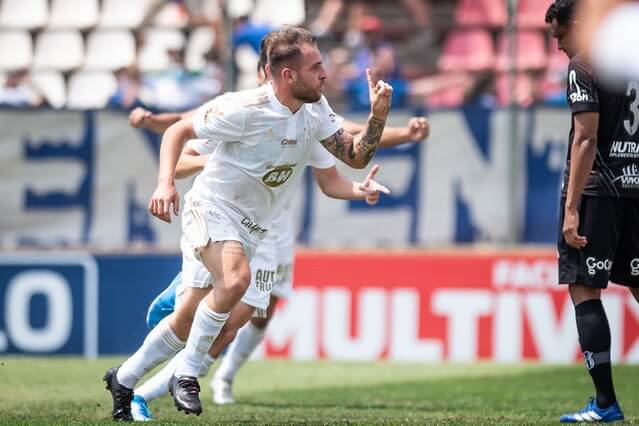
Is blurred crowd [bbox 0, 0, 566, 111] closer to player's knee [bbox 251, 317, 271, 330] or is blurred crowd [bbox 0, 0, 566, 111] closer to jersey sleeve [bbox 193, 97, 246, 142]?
player's knee [bbox 251, 317, 271, 330]

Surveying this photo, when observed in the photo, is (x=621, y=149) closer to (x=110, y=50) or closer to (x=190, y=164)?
(x=190, y=164)

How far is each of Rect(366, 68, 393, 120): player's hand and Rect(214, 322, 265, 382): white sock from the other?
9.84 feet

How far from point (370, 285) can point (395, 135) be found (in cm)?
389

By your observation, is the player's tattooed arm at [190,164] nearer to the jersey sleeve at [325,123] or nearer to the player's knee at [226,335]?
the jersey sleeve at [325,123]

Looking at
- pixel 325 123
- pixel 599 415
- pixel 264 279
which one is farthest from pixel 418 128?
pixel 599 415

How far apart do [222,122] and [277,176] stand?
450mm

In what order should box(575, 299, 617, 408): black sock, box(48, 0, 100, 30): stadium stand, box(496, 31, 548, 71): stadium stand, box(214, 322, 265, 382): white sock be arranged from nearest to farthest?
box(575, 299, 617, 408): black sock < box(214, 322, 265, 382): white sock < box(496, 31, 548, 71): stadium stand < box(48, 0, 100, 30): stadium stand

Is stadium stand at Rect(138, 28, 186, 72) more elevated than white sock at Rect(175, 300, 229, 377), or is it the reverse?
stadium stand at Rect(138, 28, 186, 72)

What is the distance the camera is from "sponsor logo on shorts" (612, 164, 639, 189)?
7.27 meters

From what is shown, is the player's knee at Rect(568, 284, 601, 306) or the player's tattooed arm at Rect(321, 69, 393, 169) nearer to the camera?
the player's tattooed arm at Rect(321, 69, 393, 169)

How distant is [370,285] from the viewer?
12266 millimetres

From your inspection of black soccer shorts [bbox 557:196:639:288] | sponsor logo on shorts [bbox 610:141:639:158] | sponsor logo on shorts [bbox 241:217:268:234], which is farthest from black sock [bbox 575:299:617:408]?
sponsor logo on shorts [bbox 241:217:268:234]

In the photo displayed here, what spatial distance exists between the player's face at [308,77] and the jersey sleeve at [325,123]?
28 cm

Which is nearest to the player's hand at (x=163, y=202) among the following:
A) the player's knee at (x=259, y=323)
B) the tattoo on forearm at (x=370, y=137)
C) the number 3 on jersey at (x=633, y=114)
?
the tattoo on forearm at (x=370, y=137)
